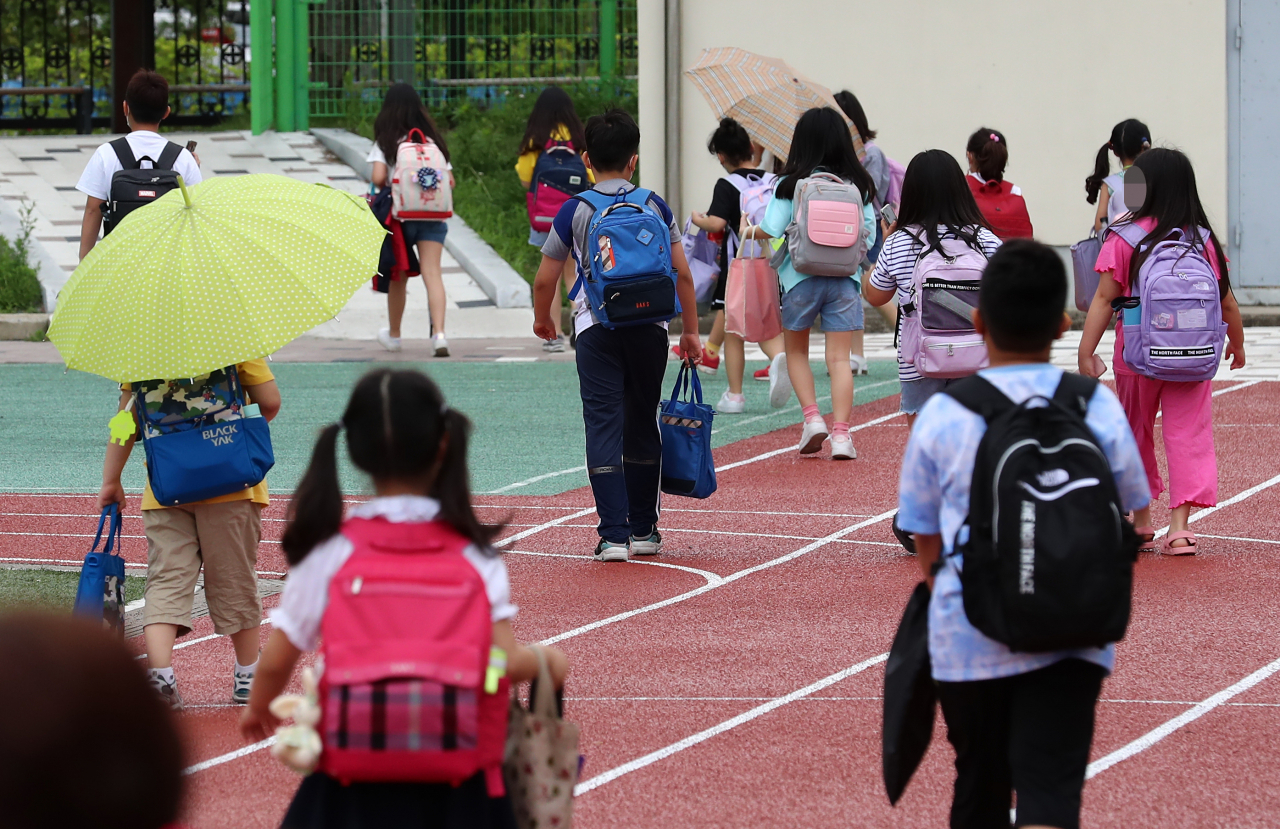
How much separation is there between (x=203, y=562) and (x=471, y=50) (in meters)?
18.9

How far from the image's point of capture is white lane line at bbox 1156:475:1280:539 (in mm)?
8328

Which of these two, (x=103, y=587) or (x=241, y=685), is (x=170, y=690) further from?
(x=103, y=587)

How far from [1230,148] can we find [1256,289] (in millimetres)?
1502

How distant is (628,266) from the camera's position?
731cm

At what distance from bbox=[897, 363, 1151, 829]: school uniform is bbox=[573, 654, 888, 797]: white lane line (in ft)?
3.78

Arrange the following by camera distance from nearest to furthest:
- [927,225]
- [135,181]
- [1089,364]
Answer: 1. [1089,364]
2. [927,225]
3. [135,181]

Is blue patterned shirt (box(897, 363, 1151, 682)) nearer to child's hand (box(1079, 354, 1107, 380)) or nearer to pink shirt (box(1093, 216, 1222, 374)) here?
child's hand (box(1079, 354, 1107, 380))

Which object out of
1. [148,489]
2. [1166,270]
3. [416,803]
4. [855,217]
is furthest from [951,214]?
[416,803]

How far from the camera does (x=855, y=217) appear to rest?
9.45 metres

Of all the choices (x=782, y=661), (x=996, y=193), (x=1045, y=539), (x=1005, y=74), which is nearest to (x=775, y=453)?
(x=996, y=193)

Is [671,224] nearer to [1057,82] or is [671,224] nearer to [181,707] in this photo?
[181,707]

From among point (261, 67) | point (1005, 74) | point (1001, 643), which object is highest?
point (261, 67)

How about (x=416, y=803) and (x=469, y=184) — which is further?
(x=469, y=184)

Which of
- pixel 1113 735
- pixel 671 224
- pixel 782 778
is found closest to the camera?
pixel 782 778
